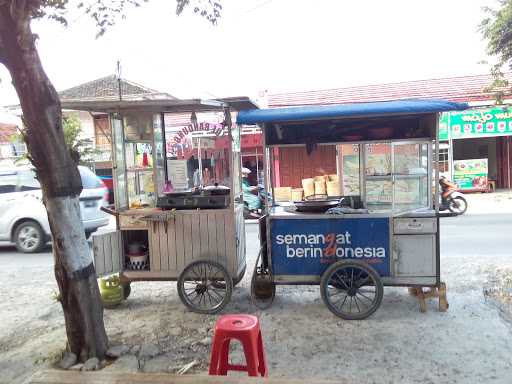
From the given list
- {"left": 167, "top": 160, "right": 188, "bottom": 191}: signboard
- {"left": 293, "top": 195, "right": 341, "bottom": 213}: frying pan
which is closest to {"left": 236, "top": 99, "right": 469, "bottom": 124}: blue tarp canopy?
{"left": 293, "top": 195, "right": 341, "bottom": 213}: frying pan

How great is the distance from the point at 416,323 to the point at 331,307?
0.82m

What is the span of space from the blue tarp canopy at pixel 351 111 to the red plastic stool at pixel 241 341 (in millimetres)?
2119

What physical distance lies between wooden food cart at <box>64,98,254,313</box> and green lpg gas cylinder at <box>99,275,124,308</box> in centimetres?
11

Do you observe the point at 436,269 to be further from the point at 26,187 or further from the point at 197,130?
the point at 26,187

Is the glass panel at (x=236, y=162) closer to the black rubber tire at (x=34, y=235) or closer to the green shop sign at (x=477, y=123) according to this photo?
the black rubber tire at (x=34, y=235)

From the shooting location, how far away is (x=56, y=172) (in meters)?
3.69

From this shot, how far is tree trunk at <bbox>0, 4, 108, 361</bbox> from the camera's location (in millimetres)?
3508

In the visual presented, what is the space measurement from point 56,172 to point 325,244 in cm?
267

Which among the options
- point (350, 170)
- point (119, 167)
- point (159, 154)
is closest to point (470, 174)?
point (350, 170)

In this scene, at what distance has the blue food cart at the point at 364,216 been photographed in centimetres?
468

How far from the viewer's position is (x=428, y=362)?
371 centimetres

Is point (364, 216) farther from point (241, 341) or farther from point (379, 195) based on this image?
point (241, 341)

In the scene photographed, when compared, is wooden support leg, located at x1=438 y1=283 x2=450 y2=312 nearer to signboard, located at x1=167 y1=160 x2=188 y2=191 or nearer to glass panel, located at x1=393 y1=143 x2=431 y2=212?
glass panel, located at x1=393 y1=143 x2=431 y2=212

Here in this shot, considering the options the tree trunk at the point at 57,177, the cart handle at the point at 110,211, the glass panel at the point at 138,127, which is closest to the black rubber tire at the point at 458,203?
the glass panel at the point at 138,127
